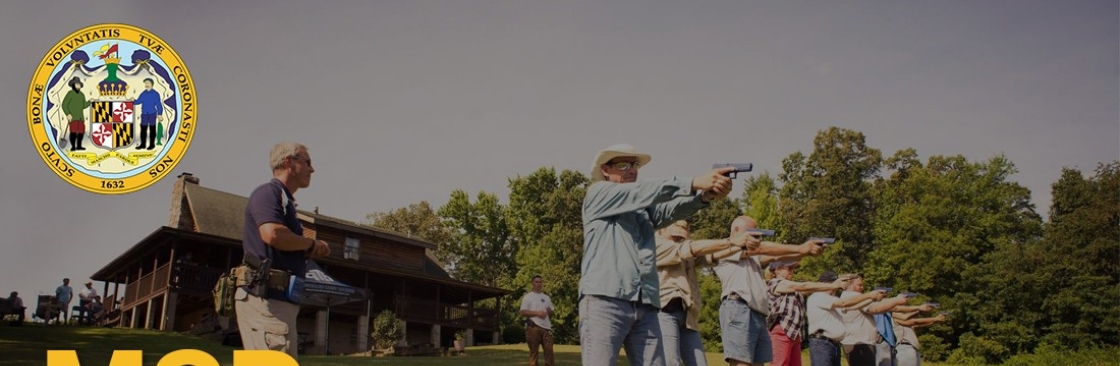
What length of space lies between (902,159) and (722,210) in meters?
12.4

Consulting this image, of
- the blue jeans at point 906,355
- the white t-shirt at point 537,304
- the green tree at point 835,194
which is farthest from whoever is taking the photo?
the green tree at point 835,194

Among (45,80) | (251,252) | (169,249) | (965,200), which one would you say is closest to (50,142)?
(45,80)

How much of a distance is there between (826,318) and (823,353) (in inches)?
16.6

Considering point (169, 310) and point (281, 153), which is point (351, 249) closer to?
point (169, 310)

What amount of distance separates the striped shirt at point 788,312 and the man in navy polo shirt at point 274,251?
221 inches

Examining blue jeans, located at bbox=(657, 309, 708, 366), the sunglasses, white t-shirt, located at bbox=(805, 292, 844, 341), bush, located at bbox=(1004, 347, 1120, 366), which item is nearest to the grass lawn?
white t-shirt, located at bbox=(805, 292, 844, 341)

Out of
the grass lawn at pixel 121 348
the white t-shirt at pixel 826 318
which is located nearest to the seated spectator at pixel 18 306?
the grass lawn at pixel 121 348

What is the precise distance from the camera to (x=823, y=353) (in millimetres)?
10258

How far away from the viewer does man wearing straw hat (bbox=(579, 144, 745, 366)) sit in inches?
210

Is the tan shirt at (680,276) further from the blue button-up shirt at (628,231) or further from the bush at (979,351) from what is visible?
the bush at (979,351)

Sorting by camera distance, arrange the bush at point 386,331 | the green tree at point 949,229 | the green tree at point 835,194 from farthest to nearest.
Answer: the green tree at point 835,194 → the green tree at point 949,229 → the bush at point 386,331

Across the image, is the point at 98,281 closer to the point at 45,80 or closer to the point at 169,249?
the point at 169,249

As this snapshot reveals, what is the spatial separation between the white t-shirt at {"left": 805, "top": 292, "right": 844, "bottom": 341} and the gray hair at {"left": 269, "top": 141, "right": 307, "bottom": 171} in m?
6.78

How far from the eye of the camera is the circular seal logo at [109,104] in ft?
46.8
